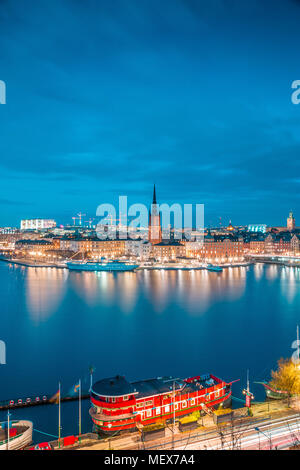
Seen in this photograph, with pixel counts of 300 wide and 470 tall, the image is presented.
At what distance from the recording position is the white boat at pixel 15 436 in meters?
3.42

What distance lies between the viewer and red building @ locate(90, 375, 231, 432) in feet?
12.6

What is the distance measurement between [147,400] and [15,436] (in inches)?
57.8

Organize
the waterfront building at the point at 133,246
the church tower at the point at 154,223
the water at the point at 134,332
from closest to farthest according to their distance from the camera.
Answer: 1. the water at the point at 134,332
2. the waterfront building at the point at 133,246
3. the church tower at the point at 154,223

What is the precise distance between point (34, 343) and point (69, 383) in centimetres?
230

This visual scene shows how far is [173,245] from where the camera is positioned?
87.4 feet

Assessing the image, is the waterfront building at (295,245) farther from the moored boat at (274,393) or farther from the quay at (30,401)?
the quay at (30,401)

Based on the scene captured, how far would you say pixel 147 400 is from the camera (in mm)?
4004

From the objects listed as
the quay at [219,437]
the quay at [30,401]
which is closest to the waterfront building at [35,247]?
the quay at [30,401]

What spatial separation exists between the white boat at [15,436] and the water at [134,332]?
0.22 metres

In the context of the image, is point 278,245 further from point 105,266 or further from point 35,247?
point 35,247

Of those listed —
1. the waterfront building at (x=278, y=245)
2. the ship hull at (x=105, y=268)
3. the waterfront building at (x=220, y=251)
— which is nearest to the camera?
the ship hull at (x=105, y=268)

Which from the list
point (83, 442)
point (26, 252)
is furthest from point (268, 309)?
point (26, 252)

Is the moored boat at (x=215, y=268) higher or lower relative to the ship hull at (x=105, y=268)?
lower

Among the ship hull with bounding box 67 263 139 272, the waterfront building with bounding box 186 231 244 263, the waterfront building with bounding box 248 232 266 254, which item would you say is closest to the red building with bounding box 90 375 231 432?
the ship hull with bounding box 67 263 139 272
